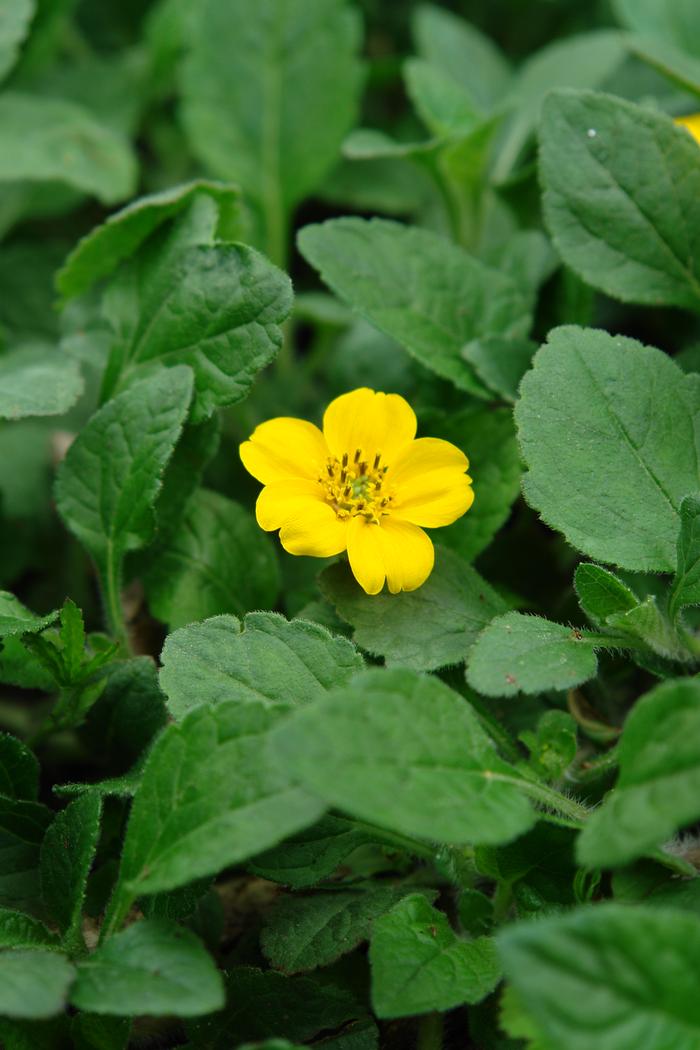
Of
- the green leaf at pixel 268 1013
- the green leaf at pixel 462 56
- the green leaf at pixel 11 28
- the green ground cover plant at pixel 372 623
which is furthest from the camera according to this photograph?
the green leaf at pixel 462 56

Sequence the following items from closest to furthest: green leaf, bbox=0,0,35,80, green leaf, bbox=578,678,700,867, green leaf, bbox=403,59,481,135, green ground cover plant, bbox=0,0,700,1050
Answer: green leaf, bbox=578,678,700,867, green ground cover plant, bbox=0,0,700,1050, green leaf, bbox=403,59,481,135, green leaf, bbox=0,0,35,80

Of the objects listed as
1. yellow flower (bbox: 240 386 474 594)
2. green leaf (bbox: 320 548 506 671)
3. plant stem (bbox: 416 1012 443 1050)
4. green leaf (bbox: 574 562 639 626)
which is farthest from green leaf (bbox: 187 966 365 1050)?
green leaf (bbox: 574 562 639 626)

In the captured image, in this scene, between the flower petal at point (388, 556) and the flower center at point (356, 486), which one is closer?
the flower petal at point (388, 556)

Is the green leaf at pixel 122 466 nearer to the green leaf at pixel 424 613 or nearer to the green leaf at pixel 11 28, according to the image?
the green leaf at pixel 424 613

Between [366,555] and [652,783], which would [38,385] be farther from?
[652,783]

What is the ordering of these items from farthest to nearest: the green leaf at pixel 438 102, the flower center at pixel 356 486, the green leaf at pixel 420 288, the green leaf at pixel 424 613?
the green leaf at pixel 438 102, the green leaf at pixel 420 288, the flower center at pixel 356 486, the green leaf at pixel 424 613

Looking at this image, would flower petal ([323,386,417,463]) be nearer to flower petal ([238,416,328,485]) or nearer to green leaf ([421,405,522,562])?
flower petal ([238,416,328,485])

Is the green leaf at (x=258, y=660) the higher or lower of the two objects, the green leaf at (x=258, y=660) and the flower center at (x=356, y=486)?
the lower

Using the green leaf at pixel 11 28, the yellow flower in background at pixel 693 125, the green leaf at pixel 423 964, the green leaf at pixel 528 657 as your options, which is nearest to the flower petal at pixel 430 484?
the green leaf at pixel 528 657
